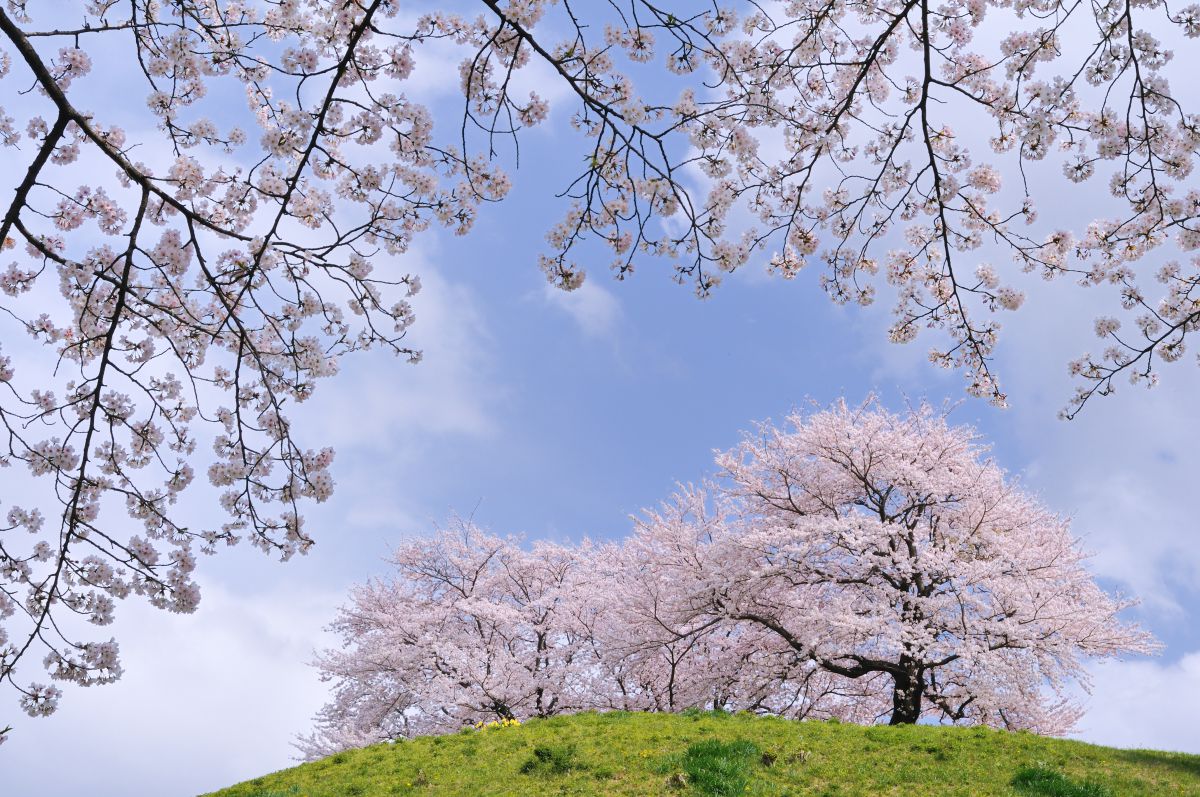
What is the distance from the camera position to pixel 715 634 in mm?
17094

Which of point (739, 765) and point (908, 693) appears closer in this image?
point (739, 765)

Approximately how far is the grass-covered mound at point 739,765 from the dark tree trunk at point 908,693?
3.76 meters

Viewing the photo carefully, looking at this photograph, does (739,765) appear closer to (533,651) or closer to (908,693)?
(908,693)

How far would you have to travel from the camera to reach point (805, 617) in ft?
47.4

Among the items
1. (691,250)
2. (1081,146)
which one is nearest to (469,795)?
(691,250)

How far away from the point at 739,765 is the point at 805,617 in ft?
19.5

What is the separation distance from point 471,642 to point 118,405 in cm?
1430

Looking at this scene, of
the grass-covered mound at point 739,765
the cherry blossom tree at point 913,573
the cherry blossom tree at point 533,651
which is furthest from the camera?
the cherry blossom tree at point 533,651

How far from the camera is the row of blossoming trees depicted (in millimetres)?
14086

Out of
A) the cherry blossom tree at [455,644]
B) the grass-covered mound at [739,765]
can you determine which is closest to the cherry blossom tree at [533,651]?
the cherry blossom tree at [455,644]

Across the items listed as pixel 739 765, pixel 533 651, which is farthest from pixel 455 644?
pixel 739 765

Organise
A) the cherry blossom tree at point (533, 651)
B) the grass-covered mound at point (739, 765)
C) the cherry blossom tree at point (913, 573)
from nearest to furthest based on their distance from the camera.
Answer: the grass-covered mound at point (739, 765), the cherry blossom tree at point (913, 573), the cherry blossom tree at point (533, 651)

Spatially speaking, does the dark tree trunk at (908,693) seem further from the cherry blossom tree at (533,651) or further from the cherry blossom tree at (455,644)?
the cherry blossom tree at (455,644)

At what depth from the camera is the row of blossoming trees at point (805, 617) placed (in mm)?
14086
